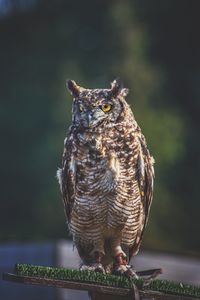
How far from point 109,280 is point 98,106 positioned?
116cm

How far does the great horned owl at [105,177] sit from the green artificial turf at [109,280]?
78cm

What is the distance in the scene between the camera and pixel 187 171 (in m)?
21.1

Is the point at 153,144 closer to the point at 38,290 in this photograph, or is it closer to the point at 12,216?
the point at 12,216

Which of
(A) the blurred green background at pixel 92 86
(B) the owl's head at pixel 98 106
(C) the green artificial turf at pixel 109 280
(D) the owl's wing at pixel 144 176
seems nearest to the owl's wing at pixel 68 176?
(B) the owl's head at pixel 98 106

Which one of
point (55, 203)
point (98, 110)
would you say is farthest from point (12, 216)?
point (98, 110)

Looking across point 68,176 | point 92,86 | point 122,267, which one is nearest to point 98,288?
point 122,267

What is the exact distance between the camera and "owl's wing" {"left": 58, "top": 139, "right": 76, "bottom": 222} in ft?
19.8

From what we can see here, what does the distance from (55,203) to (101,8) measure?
18.7 feet

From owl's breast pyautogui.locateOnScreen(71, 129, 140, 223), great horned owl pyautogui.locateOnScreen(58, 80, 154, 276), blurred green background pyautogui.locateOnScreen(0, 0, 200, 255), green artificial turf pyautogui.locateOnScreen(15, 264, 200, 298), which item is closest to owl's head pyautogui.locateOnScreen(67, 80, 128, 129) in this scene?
great horned owl pyautogui.locateOnScreen(58, 80, 154, 276)

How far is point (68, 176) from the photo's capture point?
239 inches

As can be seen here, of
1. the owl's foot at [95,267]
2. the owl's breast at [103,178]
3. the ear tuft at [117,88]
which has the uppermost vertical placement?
the ear tuft at [117,88]

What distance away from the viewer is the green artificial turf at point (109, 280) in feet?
15.9

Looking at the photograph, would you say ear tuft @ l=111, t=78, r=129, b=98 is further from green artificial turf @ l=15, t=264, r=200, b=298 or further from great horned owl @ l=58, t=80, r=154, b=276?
green artificial turf @ l=15, t=264, r=200, b=298

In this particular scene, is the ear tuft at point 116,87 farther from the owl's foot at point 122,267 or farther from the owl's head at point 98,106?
the owl's foot at point 122,267
